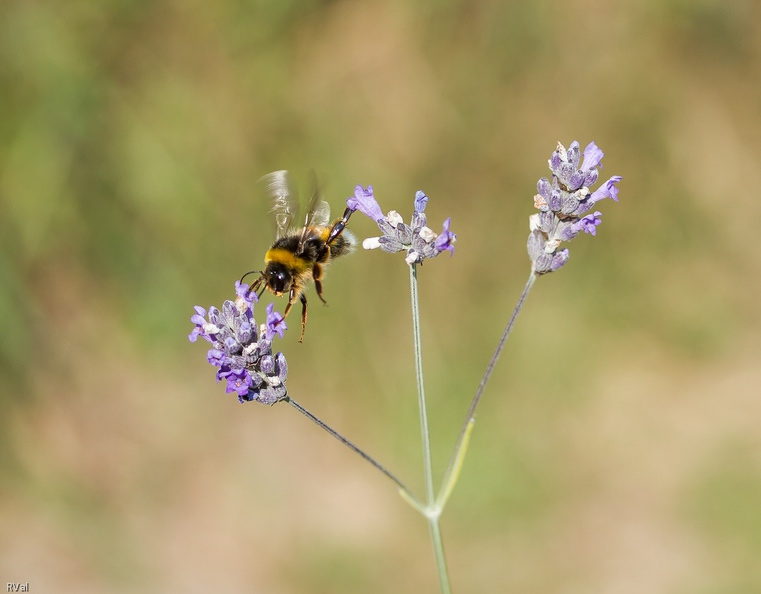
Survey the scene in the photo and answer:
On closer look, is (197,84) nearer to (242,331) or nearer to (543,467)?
(242,331)

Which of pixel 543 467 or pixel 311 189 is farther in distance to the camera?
pixel 543 467

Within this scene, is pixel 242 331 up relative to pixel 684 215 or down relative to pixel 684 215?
down

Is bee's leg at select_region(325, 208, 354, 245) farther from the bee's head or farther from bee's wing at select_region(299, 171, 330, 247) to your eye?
the bee's head

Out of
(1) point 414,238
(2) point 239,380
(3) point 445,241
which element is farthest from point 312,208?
(2) point 239,380

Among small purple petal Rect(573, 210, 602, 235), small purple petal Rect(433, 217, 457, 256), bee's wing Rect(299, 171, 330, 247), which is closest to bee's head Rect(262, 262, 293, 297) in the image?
bee's wing Rect(299, 171, 330, 247)

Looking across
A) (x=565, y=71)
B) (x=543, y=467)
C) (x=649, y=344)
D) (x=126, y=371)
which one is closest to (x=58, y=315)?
(x=126, y=371)

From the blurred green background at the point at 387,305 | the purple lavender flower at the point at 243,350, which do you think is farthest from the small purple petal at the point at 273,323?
the blurred green background at the point at 387,305

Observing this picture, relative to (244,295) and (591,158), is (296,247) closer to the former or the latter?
(244,295)
